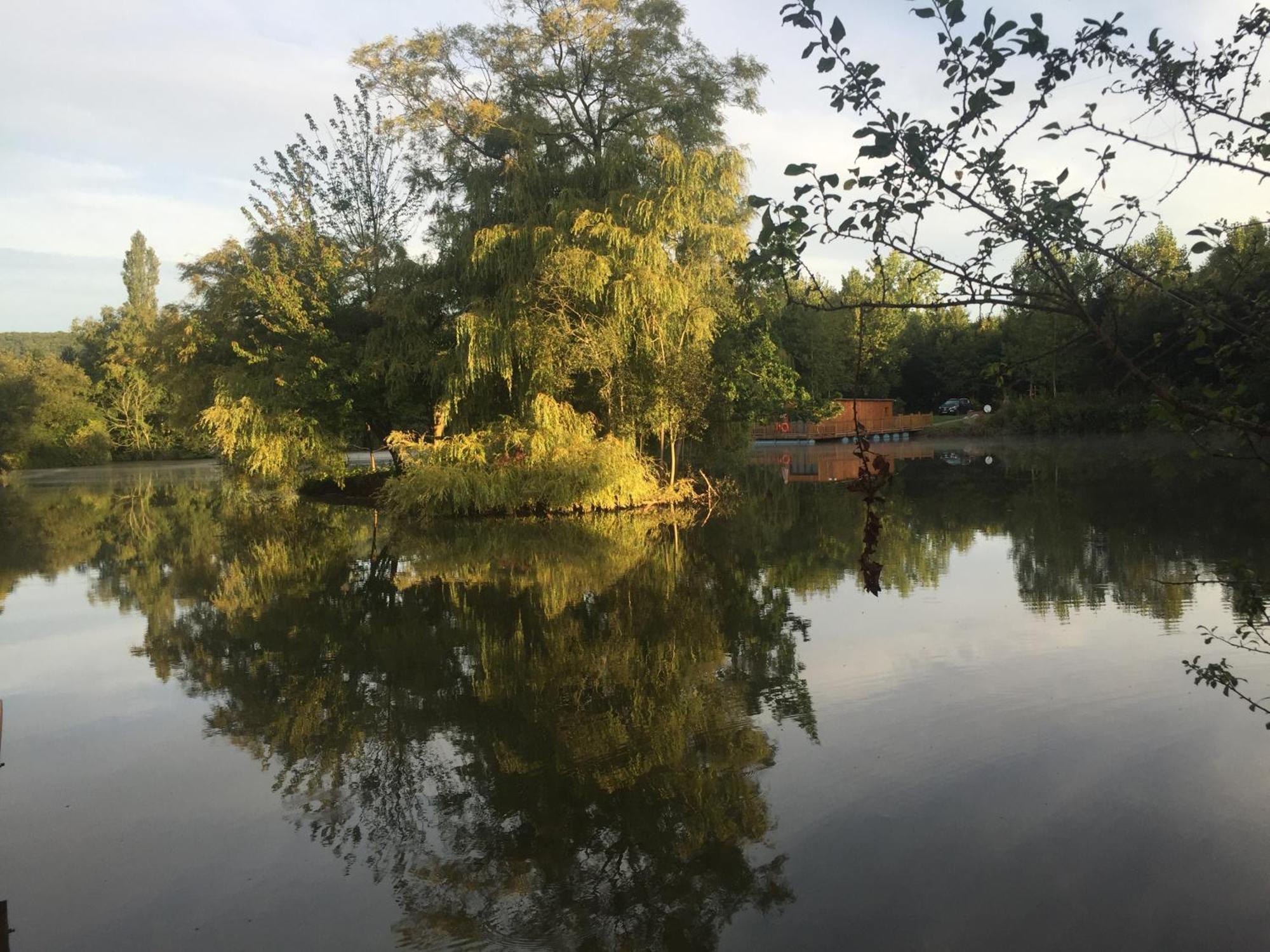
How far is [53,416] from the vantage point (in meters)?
54.3

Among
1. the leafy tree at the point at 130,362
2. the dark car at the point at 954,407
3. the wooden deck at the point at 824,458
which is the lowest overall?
the wooden deck at the point at 824,458

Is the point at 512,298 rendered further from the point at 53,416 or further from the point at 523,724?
the point at 53,416

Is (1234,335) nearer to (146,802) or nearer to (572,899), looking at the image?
(572,899)

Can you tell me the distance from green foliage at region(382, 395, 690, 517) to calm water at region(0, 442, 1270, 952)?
6.25 metres

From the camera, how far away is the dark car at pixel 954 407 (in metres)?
67.4

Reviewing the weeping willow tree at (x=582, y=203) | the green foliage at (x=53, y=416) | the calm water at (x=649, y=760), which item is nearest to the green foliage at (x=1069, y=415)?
the weeping willow tree at (x=582, y=203)

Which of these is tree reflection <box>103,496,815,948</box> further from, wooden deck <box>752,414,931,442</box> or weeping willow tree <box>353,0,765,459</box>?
wooden deck <box>752,414,931,442</box>

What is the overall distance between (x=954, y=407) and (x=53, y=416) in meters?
57.6

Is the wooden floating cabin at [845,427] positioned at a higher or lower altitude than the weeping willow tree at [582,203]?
lower

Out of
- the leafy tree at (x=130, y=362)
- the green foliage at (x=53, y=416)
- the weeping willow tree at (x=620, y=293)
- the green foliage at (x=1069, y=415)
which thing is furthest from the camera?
the leafy tree at (x=130, y=362)

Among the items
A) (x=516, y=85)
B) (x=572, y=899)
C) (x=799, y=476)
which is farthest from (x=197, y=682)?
(x=799, y=476)

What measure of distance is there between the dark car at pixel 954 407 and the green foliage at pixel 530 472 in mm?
53130

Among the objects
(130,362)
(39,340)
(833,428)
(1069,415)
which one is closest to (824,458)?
(1069,415)

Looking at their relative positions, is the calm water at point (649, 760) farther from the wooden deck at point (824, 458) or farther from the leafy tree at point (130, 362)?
the leafy tree at point (130, 362)
